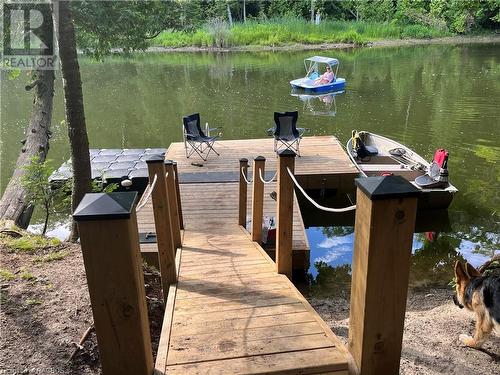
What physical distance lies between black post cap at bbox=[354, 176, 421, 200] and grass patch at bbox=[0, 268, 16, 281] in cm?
288

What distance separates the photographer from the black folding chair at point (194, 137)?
9000 mm

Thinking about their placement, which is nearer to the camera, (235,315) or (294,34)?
(235,315)

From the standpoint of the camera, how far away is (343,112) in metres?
14.6

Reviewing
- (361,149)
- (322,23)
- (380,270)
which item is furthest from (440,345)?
(322,23)

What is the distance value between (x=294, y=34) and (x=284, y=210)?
3288 centimetres

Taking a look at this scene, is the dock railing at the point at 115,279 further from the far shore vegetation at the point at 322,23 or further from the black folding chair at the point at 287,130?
the far shore vegetation at the point at 322,23

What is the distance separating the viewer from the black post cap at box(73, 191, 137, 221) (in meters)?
1.50

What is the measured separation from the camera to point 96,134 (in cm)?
1334

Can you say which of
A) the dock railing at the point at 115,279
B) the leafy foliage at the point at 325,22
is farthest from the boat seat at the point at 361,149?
the leafy foliage at the point at 325,22

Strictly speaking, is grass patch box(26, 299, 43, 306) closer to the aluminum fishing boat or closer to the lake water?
the lake water

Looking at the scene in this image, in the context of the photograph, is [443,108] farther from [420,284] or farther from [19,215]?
[19,215]

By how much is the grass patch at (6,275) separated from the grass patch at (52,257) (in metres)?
0.35

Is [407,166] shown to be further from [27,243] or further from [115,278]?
[115,278]

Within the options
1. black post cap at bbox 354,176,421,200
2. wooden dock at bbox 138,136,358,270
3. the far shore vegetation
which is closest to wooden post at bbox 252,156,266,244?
wooden dock at bbox 138,136,358,270
